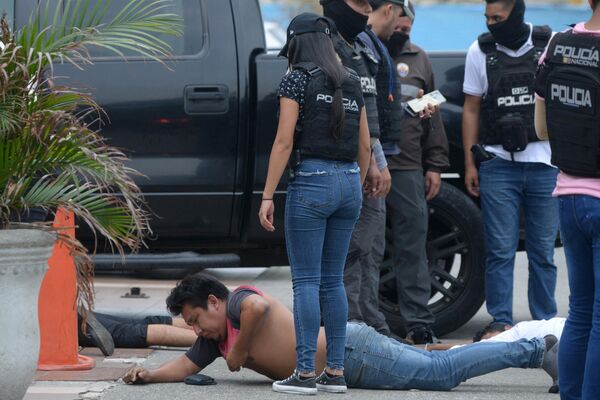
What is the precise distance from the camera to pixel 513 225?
6.76 m

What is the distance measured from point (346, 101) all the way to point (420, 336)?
6.20 ft

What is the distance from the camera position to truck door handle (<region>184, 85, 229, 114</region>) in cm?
677

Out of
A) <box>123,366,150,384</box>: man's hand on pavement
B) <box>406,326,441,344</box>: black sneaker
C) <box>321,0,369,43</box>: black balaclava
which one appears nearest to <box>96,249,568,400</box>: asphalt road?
<box>123,366,150,384</box>: man's hand on pavement

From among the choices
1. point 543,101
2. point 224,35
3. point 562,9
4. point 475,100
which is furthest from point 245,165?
point 562,9

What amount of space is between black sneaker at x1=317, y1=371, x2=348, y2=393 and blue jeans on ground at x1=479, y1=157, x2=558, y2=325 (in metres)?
1.71

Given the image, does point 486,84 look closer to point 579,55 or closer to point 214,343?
point 214,343

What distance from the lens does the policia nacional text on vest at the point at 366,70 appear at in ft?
18.6

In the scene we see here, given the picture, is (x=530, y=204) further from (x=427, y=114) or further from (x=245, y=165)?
(x=245, y=165)

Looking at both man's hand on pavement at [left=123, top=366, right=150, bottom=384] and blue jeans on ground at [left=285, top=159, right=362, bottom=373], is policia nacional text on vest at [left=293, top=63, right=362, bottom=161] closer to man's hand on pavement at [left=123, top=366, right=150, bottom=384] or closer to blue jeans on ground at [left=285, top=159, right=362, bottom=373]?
blue jeans on ground at [left=285, top=159, right=362, bottom=373]

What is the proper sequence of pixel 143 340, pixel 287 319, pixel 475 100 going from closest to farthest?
pixel 287 319 → pixel 143 340 → pixel 475 100

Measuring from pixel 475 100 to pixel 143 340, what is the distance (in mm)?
2204

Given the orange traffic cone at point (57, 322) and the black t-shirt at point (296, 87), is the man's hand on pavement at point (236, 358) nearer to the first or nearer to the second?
the orange traffic cone at point (57, 322)

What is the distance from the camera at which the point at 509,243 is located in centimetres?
676

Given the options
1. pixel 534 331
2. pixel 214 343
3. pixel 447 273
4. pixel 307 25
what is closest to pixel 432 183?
pixel 447 273
